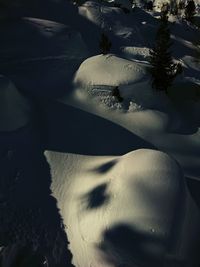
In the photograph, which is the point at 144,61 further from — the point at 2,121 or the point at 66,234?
the point at 66,234

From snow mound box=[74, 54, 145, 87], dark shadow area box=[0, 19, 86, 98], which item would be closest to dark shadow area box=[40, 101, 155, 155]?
dark shadow area box=[0, 19, 86, 98]

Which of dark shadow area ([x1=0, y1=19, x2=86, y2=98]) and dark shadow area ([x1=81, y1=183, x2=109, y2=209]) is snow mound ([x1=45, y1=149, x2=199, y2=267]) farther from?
dark shadow area ([x1=0, y1=19, x2=86, y2=98])

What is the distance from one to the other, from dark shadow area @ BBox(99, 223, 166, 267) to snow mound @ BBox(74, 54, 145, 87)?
8190 mm

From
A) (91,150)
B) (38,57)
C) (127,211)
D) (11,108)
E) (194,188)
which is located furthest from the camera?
(38,57)

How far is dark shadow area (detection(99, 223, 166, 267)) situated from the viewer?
928cm

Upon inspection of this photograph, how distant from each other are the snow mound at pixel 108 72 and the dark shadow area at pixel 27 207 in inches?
170

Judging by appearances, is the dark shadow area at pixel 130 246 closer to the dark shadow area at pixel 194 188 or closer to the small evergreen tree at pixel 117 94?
the dark shadow area at pixel 194 188

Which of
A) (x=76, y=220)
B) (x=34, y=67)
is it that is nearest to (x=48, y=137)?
(x=76, y=220)

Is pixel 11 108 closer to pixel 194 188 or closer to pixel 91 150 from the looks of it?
pixel 91 150

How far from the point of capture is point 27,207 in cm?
1098


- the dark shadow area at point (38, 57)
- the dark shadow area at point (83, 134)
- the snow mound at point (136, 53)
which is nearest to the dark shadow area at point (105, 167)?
the dark shadow area at point (83, 134)

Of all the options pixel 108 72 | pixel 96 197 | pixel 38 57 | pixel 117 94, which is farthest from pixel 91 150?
pixel 38 57

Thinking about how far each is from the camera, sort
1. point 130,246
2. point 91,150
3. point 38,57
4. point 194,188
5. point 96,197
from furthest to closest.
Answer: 1. point 38,57
2. point 91,150
3. point 194,188
4. point 96,197
5. point 130,246

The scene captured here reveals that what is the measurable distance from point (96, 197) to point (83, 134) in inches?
157
